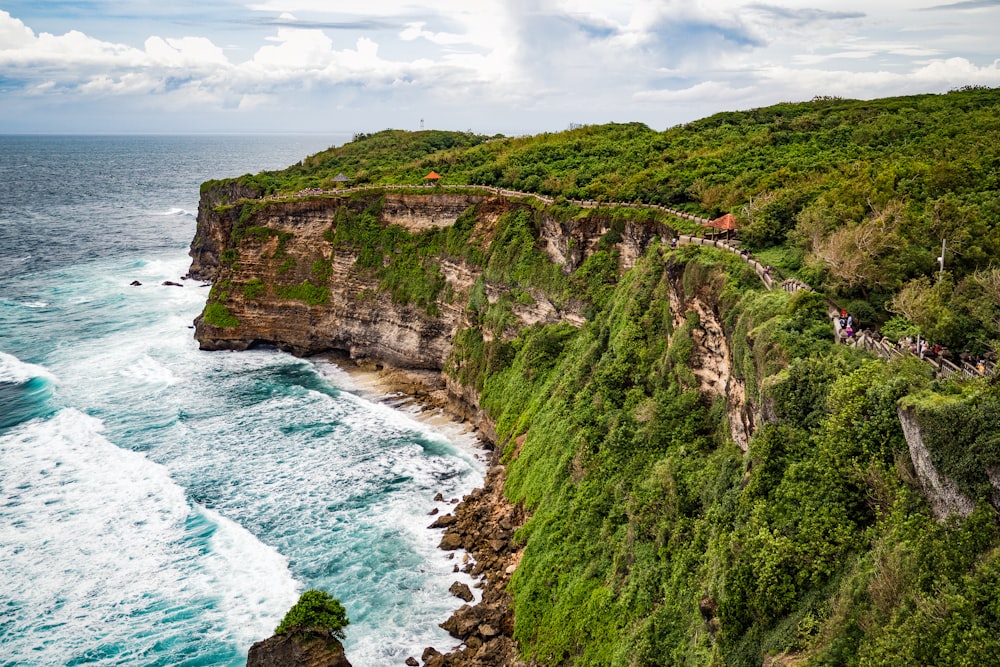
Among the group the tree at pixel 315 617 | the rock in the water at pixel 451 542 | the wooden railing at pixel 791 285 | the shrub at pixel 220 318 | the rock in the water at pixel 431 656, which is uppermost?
the wooden railing at pixel 791 285

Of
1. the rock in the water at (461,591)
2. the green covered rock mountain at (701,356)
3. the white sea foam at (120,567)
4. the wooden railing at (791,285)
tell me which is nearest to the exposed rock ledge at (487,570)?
the green covered rock mountain at (701,356)

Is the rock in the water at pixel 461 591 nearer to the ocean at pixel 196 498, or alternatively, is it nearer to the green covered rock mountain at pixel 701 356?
the ocean at pixel 196 498

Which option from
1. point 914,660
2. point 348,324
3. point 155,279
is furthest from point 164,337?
point 914,660

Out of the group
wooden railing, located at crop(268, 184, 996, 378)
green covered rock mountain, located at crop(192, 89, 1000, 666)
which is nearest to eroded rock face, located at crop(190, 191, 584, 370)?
green covered rock mountain, located at crop(192, 89, 1000, 666)

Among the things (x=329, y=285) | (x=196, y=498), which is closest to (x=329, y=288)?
(x=329, y=285)

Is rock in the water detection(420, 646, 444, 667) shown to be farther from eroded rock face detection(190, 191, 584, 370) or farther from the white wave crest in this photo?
the white wave crest

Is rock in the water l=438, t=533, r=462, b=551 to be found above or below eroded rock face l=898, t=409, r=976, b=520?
below
